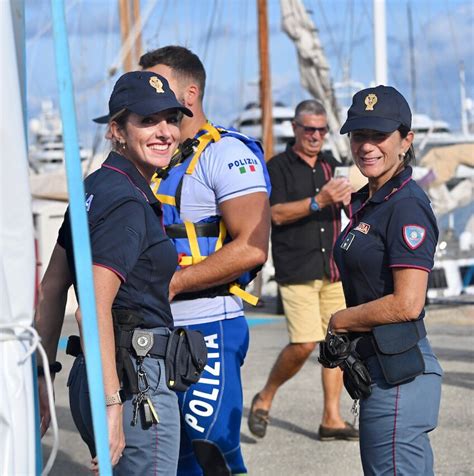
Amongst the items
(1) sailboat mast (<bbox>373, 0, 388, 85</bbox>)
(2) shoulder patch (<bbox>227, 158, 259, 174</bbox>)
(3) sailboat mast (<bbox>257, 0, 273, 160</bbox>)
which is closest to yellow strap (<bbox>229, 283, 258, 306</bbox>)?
(2) shoulder patch (<bbox>227, 158, 259, 174</bbox>)

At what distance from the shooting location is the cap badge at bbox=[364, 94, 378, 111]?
3820 mm

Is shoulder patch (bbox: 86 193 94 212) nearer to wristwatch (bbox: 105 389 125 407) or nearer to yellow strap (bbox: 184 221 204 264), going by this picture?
wristwatch (bbox: 105 389 125 407)

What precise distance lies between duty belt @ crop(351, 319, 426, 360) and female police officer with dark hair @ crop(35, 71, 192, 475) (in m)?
0.66

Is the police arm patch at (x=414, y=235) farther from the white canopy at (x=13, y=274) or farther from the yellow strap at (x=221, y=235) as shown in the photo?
the white canopy at (x=13, y=274)

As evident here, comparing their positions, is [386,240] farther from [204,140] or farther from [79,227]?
[79,227]

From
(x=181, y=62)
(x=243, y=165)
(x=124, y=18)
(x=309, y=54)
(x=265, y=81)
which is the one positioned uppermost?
(x=124, y=18)

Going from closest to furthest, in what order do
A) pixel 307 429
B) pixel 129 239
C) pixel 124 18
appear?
pixel 129 239 < pixel 307 429 < pixel 124 18

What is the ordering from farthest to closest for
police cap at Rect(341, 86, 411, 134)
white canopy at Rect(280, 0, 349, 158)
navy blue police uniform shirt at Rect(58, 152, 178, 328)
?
white canopy at Rect(280, 0, 349, 158) → police cap at Rect(341, 86, 411, 134) → navy blue police uniform shirt at Rect(58, 152, 178, 328)

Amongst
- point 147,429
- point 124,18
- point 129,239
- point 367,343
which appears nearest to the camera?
point 129,239

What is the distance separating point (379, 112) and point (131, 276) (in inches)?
42.6

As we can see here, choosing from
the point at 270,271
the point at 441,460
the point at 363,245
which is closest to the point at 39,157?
the point at 270,271

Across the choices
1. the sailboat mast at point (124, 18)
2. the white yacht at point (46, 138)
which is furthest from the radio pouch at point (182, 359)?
the white yacht at point (46, 138)

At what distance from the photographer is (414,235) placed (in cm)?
359

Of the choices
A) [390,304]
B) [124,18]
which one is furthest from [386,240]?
[124,18]
